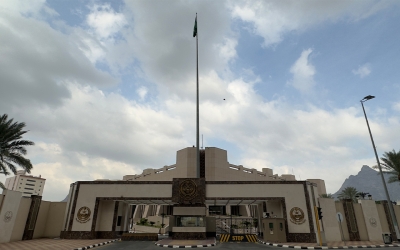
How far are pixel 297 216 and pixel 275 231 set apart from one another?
299cm

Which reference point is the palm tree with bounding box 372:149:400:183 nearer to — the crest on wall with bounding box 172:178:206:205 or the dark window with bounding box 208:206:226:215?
the crest on wall with bounding box 172:178:206:205

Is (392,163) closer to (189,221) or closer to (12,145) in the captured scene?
(189,221)

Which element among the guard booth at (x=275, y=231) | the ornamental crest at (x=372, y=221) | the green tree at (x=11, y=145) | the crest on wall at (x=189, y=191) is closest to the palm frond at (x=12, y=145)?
the green tree at (x=11, y=145)

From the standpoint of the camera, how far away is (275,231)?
79.3ft

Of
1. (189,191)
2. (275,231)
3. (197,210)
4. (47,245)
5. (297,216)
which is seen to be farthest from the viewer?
(189,191)

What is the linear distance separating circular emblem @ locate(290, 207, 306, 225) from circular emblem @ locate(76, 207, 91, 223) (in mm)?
21730

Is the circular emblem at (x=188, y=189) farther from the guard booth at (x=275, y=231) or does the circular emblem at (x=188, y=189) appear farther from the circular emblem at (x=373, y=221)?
the circular emblem at (x=373, y=221)

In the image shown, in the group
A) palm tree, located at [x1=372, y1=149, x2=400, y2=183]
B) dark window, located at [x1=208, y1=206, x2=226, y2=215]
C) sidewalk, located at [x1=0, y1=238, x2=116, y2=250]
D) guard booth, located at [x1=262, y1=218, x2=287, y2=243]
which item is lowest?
sidewalk, located at [x1=0, y1=238, x2=116, y2=250]

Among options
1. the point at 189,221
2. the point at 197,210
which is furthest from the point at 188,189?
the point at 189,221

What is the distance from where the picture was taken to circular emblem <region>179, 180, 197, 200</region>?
26078 millimetres

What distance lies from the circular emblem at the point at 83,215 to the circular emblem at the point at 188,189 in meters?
10.3

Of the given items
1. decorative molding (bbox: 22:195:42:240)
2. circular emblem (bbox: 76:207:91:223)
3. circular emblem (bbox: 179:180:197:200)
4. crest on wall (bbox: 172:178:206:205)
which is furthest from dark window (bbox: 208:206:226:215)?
decorative molding (bbox: 22:195:42:240)

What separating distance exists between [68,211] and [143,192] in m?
8.47

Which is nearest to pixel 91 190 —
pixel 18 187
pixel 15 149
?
pixel 15 149
